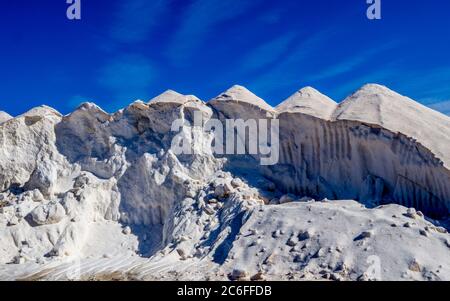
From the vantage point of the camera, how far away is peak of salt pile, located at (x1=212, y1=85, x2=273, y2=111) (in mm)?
14484

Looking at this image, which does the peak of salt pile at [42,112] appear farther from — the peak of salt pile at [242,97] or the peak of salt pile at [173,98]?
the peak of salt pile at [242,97]

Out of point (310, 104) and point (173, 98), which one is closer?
point (310, 104)

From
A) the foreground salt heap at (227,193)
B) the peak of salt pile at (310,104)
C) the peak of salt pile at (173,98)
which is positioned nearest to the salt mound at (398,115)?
the foreground salt heap at (227,193)

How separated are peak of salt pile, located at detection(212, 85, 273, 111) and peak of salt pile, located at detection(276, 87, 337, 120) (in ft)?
1.65

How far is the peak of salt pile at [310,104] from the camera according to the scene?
1350 cm

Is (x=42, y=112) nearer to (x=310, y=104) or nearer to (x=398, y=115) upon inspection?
(x=310, y=104)

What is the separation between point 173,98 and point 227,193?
400 centimetres

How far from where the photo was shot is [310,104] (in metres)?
14.0

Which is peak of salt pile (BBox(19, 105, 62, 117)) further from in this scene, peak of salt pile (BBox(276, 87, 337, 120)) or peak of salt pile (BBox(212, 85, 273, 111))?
peak of salt pile (BBox(276, 87, 337, 120))

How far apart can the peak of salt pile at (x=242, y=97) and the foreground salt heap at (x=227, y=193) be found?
2.6 inches

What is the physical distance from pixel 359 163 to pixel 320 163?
3.65 feet

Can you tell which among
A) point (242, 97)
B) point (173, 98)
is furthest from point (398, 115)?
point (173, 98)

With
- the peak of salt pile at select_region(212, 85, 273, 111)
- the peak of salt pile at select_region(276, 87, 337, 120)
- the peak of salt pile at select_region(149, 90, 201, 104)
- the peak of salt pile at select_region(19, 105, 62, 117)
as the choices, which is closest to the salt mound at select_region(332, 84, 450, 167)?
the peak of salt pile at select_region(276, 87, 337, 120)
